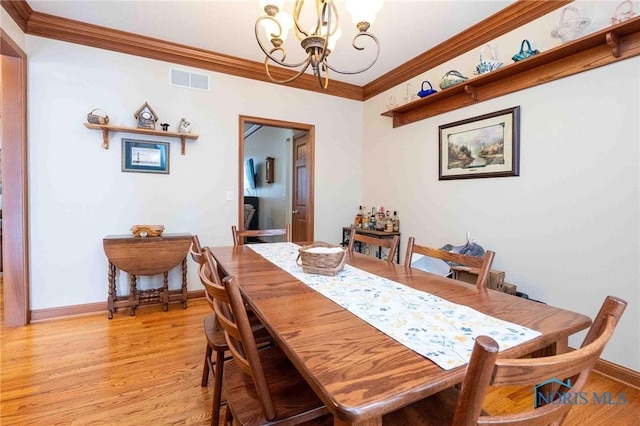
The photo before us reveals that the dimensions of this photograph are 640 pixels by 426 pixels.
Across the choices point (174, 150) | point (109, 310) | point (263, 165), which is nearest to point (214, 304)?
point (109, 310)

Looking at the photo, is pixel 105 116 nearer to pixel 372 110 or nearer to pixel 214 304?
pixel 214 304

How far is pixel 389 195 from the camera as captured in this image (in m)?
3.71

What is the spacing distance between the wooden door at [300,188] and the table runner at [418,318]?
8.87 ft

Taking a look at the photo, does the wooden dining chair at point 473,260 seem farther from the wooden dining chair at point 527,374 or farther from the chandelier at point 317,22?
the chandelier at point 317,22

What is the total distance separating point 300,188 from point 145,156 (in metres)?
2.10

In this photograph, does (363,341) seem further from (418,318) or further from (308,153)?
(308,153)

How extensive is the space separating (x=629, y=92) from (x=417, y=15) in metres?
1.53

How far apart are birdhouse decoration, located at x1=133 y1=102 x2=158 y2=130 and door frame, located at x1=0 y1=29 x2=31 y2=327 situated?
32.5 inches

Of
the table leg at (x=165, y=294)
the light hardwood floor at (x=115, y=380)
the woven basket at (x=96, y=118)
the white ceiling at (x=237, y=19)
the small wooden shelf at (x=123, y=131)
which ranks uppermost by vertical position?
the white ceiling at (x=237, y=19)

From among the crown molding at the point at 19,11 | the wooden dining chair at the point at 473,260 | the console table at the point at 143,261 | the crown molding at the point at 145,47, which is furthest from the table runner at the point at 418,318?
the crown molding at the point at 19,11

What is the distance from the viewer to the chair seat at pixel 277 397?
919 millimetres

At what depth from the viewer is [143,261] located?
271 cm

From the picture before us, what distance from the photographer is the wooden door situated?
418 centimetres

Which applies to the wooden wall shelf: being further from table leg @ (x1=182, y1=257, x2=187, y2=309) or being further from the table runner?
table leg @ (x1=182, y1=257, x2=187, y2=309)
